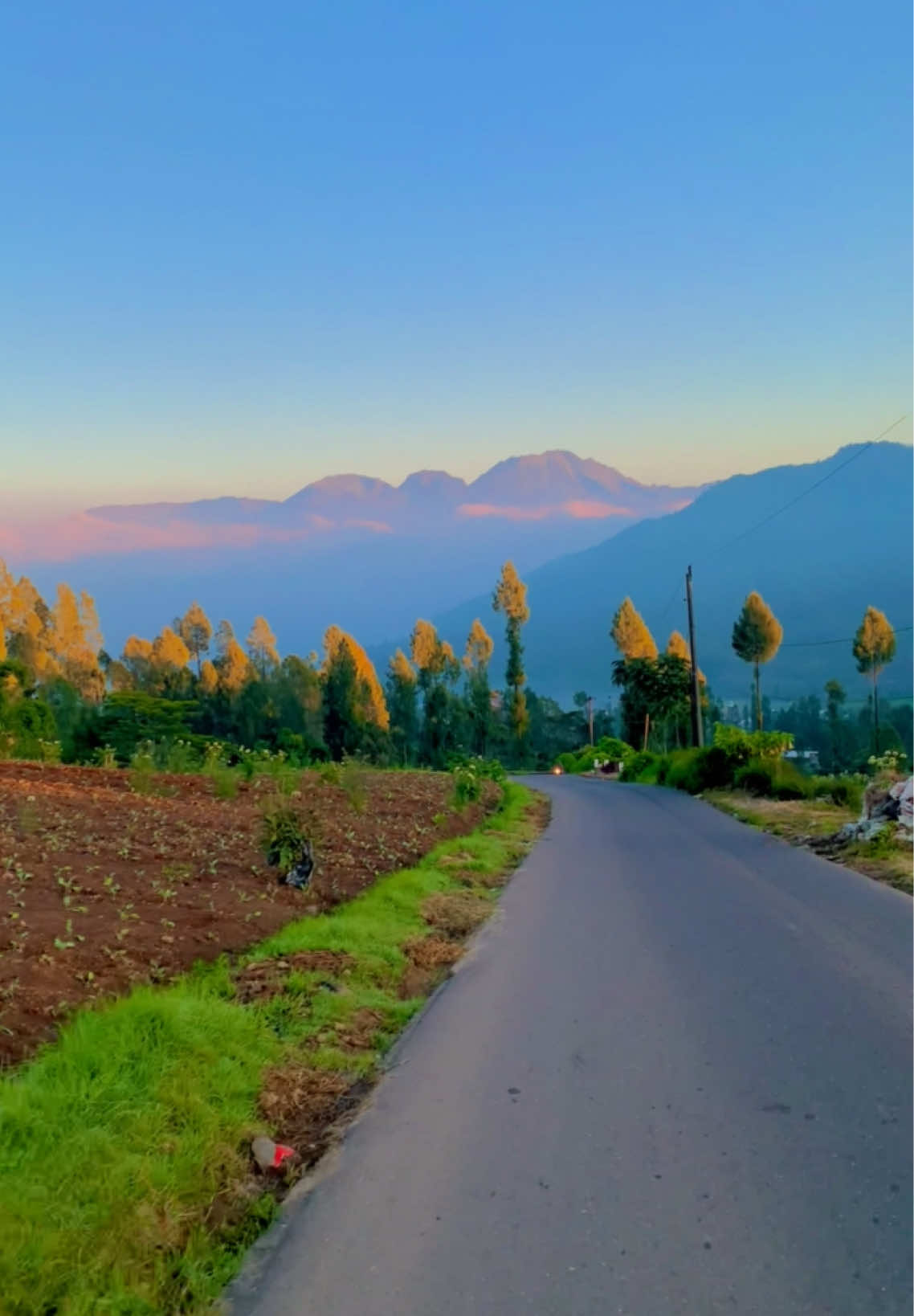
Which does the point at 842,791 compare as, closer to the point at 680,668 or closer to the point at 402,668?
the point at 680,668

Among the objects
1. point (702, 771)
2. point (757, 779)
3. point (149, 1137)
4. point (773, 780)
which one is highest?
point (149, 1137)

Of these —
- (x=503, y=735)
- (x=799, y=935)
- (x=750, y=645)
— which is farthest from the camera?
(x=503, y=735)

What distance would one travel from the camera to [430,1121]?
189 inches

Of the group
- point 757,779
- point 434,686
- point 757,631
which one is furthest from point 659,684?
point 757,779

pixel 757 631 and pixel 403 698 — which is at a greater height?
pixel 757 631

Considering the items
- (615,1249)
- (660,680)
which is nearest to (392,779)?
(615,1249)

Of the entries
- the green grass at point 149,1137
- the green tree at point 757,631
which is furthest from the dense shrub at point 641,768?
the green grass at point 149,1137

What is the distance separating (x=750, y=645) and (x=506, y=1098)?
68430 mm

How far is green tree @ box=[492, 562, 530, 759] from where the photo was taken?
8012 centimetres

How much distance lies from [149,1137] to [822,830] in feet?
44.1

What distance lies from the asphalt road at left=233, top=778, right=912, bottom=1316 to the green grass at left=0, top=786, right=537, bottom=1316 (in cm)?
28

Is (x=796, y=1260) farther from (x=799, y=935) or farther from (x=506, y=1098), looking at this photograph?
(x=799, y=935)

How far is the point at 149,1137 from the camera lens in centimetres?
424

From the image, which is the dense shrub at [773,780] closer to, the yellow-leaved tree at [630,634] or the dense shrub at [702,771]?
the dense shrub at [702,771]
